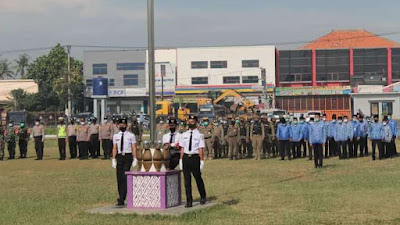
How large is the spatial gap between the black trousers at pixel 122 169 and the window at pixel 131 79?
8151 cm

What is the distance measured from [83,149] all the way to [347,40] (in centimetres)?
8310

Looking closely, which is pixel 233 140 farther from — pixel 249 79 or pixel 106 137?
pixel 249 79

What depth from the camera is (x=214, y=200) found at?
15.8 m

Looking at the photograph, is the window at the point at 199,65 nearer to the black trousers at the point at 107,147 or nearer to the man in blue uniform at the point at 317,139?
the black trousers at the point at 107,147

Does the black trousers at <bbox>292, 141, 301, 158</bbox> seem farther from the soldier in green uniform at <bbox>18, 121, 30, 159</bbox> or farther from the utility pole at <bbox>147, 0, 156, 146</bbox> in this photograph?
the utility pole at <bbox>147, 0, 156, 146</bbox>

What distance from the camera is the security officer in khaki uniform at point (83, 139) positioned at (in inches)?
1257

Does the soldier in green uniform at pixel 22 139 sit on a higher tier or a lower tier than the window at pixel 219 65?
lower

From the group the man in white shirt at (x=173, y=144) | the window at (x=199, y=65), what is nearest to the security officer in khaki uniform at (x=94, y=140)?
the man in white shirt at (x=173, y=144)

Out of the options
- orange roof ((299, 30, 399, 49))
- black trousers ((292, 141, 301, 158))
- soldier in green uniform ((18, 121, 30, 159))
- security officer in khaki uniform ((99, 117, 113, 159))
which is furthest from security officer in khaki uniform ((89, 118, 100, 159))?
orange roof ((299, 30, 399, 49))

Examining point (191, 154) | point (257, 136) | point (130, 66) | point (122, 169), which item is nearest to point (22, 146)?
point (257, 136)

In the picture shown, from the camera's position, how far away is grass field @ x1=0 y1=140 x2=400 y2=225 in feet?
42.8

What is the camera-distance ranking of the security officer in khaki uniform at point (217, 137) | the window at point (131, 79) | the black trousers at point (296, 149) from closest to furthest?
the black trousers at point (296, 149) → the security officer in khaki uniform at point (217, 137) → the window at point (131, 79)

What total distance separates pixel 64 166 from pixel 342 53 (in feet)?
229

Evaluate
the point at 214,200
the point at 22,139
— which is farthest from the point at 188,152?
the point at 22,139
